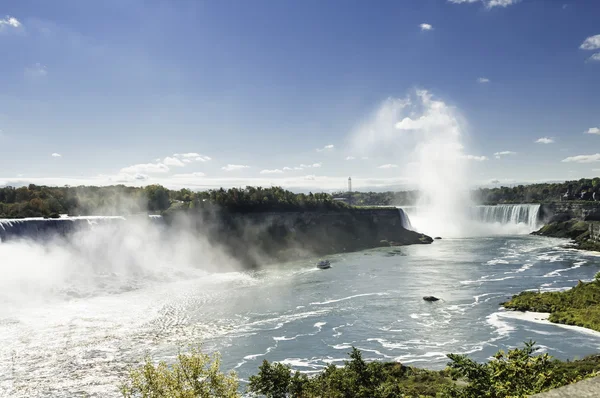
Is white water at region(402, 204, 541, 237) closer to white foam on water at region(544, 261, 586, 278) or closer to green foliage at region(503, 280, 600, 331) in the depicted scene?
white foam on water at region(544, 261, 586, 278)

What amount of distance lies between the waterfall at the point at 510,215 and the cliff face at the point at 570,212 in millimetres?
2433

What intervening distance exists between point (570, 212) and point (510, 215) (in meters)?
15.2

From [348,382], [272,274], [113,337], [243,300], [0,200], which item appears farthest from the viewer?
[0,200]

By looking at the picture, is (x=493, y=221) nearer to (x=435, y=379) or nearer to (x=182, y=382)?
(x=435, y=379)

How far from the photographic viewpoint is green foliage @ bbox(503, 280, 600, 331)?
3628 centimetres

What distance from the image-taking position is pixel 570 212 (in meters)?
113

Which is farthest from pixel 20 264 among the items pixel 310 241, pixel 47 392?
pixel 310 241

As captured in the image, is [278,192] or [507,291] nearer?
[507,291]

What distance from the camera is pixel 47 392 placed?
82.4 ft

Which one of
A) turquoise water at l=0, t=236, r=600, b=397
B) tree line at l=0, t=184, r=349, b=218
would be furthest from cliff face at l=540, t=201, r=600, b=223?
tree line at l=0, t=184, r=349, b=218

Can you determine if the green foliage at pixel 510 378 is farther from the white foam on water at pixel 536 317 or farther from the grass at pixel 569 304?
the grass at pixel 569 304

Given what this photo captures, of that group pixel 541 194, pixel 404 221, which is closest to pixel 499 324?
pixel 404 221

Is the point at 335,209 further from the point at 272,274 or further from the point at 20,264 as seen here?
the point at 20,264

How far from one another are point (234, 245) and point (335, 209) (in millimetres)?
36670
